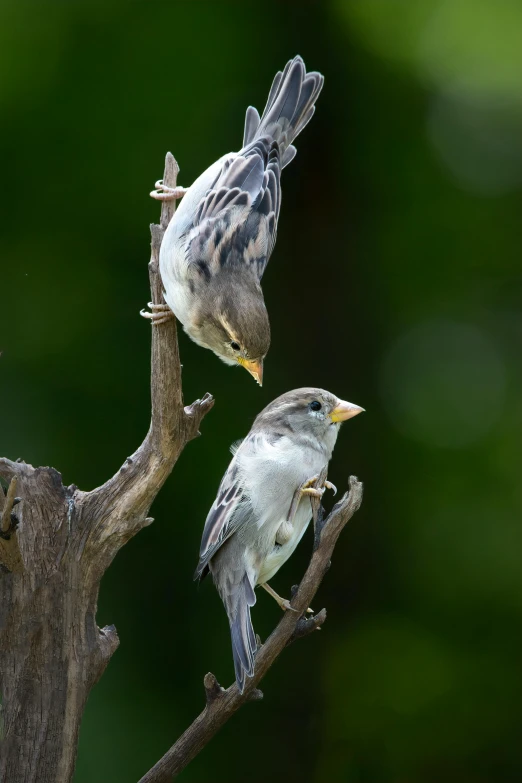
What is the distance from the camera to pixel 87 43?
3.85 m

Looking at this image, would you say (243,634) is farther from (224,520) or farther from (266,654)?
(224,520)

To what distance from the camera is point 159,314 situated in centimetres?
240

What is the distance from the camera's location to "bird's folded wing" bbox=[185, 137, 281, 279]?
8.32ft

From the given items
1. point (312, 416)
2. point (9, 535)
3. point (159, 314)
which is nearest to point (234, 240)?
point (159, 314)

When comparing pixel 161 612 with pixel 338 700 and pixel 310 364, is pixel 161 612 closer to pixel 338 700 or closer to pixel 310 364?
pixel 338 700

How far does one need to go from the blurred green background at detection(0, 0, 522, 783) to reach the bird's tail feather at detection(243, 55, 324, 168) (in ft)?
3.18

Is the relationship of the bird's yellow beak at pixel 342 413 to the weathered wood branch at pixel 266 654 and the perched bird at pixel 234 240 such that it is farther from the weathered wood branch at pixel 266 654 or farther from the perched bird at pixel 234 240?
the weathered wood branch at pixel 266 654

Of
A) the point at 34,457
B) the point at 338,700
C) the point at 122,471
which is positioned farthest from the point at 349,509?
the point at 338,700

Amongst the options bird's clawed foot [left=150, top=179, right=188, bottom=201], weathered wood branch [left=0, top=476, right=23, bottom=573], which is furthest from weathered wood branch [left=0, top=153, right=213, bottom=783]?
bird's clawed foot [left=150, top=179, right=188, bottom=201]

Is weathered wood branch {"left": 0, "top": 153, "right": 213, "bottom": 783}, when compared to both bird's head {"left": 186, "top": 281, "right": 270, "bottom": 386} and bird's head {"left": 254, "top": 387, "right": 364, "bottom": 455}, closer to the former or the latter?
bird's head {"left": 186, "top": 281, "right": 270, "bottom": 386}

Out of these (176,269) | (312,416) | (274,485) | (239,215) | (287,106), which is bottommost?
(274,485)

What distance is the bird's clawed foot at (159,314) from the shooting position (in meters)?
2.39

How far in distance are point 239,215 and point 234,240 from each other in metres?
0.09

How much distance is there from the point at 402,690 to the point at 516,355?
152 centimetres
